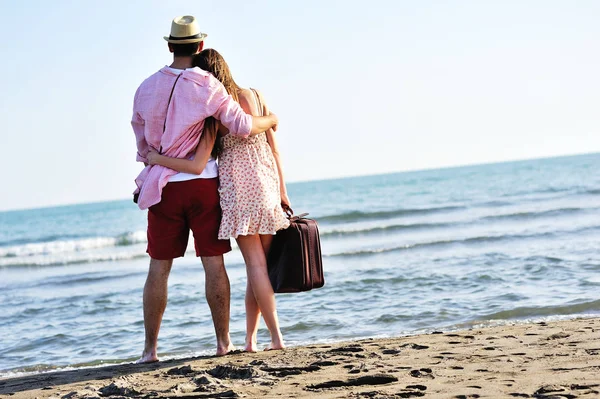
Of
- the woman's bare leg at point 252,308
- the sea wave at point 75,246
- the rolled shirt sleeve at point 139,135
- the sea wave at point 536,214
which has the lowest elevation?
the sea wave at point 75,246

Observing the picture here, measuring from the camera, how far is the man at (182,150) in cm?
411

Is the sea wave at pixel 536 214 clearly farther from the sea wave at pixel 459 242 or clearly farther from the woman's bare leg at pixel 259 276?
the woman's bare leg at pixel 259 276

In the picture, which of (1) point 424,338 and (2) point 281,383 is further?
(1) point 424,338

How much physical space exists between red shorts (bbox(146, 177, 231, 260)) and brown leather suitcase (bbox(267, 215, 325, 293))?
0.33 m

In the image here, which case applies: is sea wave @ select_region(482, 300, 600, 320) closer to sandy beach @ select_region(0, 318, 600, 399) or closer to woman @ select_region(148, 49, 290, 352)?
sandy beach @ select_region(0, 318, 600, 399)

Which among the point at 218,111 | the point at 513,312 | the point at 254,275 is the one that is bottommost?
the point at 513,312

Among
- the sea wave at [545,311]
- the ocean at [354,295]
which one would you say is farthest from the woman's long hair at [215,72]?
the sea wave at [545,311]

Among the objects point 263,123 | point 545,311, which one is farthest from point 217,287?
point 545,311

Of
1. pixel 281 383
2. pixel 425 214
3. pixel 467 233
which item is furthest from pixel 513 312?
pixel 425 214

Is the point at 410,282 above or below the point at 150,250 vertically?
below

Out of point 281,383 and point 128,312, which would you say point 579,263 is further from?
point 281,383

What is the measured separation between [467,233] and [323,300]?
7.29 metres

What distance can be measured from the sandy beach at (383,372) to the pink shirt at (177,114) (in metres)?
1.02

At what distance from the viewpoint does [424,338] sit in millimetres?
4633
